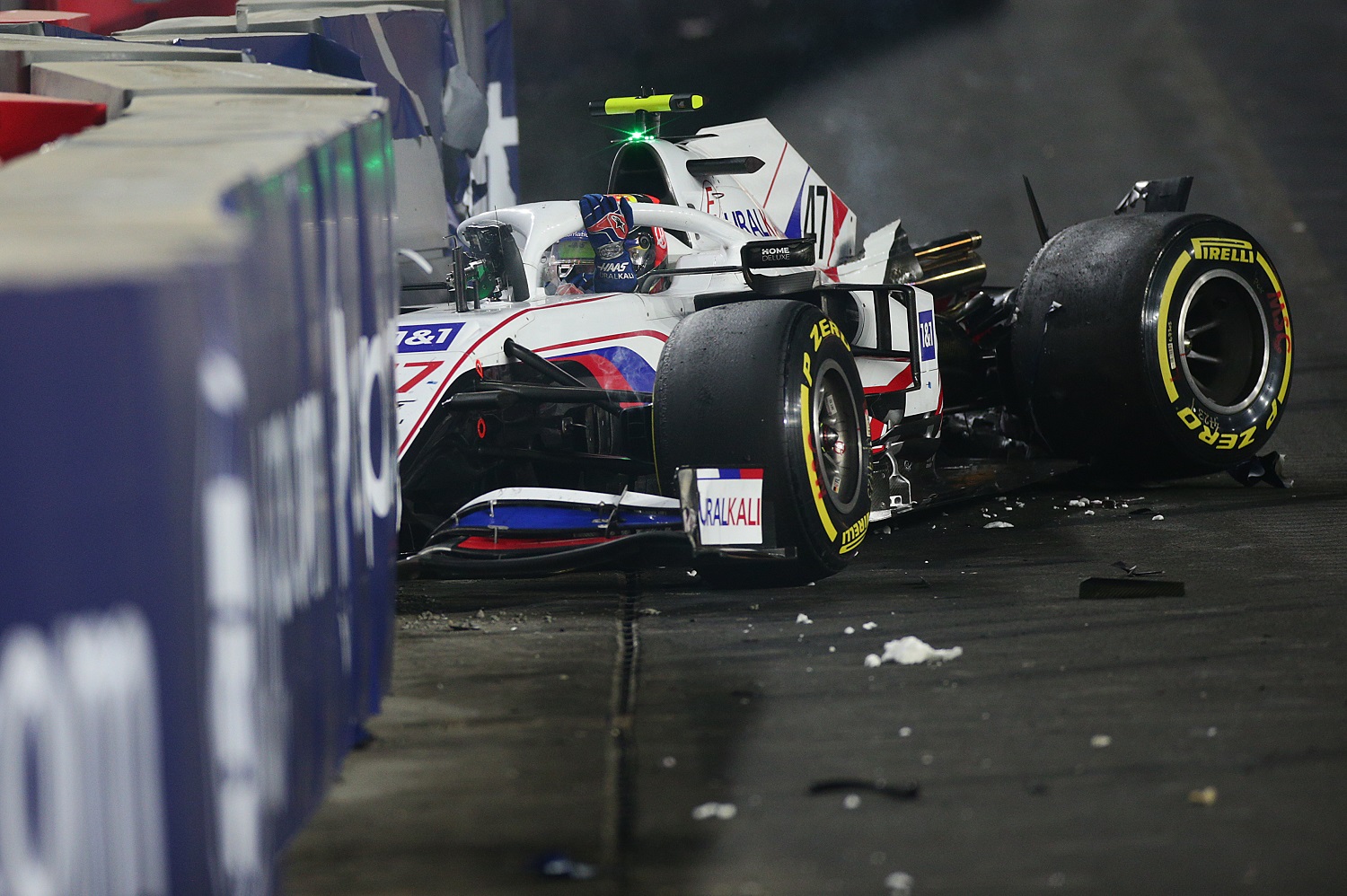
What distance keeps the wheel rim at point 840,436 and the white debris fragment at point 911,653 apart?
121 cm

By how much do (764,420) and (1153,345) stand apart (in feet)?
8.31

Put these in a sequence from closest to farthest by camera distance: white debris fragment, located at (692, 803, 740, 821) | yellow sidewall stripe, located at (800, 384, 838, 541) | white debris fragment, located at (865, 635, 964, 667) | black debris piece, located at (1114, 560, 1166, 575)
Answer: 1. white debris fragment, located at (692, 803, 740, 821)
2. white debris fragment, located at (865, 635, 964, 667)
3. yellow sidewall stripe, located at (800, 384, 838, 541)
4. black debris piece, located at (1114, 560, 1166, 575)

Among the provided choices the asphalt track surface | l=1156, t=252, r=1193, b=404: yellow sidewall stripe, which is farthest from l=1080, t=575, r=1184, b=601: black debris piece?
l=1156, t=252, r=1193, b=404: yellow sidewall stripe

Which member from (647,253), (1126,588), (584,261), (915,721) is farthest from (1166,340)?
(915,721)

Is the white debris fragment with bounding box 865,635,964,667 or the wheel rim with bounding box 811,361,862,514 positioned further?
the wheel rim with bounding box 811,361,862,514

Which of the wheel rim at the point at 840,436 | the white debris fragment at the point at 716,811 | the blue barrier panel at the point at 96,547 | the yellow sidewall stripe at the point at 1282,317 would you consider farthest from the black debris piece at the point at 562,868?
the yellow sidewall stripe at the point at 1282,317

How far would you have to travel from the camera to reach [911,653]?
470cm

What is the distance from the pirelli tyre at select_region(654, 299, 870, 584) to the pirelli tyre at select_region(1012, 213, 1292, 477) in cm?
193

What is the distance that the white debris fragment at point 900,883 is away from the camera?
2.96m

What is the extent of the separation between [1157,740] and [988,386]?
14.7 feet

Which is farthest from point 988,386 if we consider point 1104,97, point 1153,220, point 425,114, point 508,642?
point 1104,97

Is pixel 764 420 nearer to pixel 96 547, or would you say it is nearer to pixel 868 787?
pixel 868 787

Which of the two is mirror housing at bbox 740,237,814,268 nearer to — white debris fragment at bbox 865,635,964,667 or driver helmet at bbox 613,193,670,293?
driver helmet at bbox 613,193,670,293

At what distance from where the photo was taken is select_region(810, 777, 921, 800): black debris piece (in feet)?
11.5
